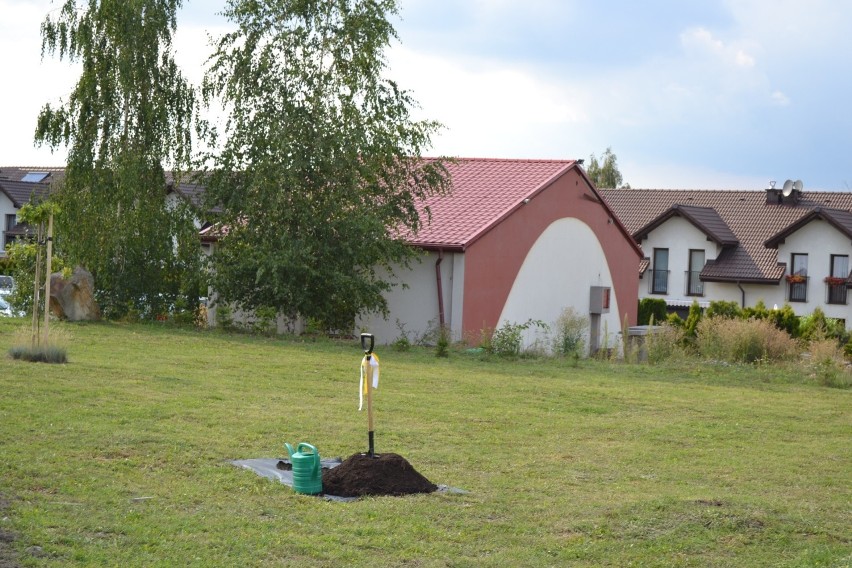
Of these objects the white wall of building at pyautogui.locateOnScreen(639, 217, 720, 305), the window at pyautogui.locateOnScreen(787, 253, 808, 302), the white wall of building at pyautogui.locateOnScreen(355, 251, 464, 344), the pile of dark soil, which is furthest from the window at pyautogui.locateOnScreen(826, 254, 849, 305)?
the pile of dark soil

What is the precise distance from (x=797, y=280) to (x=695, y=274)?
472 cm

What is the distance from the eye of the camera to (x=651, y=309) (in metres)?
44.2

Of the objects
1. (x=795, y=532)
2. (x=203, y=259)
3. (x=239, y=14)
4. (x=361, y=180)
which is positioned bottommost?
(x=795, y=532)

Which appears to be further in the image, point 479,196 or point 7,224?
point 7,224

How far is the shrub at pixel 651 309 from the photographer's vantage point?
144ft

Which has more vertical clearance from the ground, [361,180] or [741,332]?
[361,180]

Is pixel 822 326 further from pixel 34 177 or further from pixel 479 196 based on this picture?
pixel 34 177

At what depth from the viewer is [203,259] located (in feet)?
85.7

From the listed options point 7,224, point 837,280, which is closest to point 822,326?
point 837,280

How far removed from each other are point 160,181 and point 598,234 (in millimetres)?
13931

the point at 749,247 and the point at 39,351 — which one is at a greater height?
the point at 749,247

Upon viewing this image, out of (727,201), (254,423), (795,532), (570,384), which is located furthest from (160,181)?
(727,201)

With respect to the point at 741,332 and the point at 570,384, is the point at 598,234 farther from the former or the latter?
the point at 570,384

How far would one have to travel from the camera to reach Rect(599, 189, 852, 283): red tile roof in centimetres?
4941
